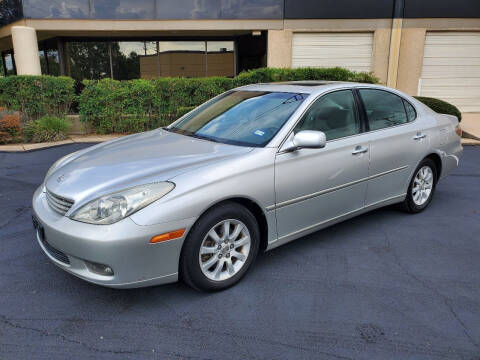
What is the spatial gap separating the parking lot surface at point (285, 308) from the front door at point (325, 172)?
422 mm

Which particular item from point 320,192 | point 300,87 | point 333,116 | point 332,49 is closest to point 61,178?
point 320,192

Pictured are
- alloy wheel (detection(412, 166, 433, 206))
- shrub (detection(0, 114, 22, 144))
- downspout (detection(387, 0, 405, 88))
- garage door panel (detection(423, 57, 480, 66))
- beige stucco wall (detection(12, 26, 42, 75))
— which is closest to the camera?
alloy wheel (detection(412, 166, 433, 206))

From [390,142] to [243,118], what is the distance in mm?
1578

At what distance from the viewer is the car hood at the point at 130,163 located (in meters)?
3.01

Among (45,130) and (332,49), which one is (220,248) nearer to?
(45,130)

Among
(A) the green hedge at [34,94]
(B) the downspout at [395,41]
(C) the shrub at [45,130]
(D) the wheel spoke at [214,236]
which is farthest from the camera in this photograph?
(B) the downspout at [395,41]

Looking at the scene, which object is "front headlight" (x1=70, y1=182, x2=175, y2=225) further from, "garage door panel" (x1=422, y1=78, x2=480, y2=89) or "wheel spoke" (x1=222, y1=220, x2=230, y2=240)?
"garage door panel" (x1=422, y1=78, x2=480, y2=89)

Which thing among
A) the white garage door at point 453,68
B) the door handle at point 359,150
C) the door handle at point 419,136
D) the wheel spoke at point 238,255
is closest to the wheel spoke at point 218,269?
the wheel spoke at point 238,255

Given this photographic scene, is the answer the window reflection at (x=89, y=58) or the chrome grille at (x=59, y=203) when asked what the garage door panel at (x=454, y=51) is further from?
the chrome grille at (x=59, y=203)

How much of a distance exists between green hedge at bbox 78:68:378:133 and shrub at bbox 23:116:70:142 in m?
0.72

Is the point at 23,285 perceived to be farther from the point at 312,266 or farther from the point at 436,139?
the point at 436,139

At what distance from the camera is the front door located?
3.47 metres

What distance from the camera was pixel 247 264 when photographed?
335cm

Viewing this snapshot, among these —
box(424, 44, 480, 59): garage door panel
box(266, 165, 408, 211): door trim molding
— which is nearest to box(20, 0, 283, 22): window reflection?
box(424, 44, 480, 59): garage door panel
